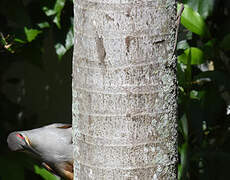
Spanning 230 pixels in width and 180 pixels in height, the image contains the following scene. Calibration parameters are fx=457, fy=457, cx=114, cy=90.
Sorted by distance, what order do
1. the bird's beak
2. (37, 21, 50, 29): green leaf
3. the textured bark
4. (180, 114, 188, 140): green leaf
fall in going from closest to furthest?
Answer: the textured bark → the bird's beak → (180, 114, 188, 140): green leaf → (37, 21, 50, 29): green leaf

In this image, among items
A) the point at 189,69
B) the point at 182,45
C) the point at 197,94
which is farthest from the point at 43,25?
the point at 189,69

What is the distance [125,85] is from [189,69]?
66 centimetres

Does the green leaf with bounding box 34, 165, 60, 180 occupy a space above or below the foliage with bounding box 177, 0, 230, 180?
below

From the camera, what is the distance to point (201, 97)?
2.07 metres

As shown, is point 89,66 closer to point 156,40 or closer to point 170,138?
point 156,40

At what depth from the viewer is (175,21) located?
1.08 metres

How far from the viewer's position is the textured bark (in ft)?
3.31

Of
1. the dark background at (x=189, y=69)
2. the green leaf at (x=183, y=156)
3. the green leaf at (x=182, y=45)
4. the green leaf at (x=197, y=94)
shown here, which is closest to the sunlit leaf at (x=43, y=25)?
the dark background at (x=189, y=69)

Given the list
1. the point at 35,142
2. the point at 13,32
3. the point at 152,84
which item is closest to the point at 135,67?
the point at 152,84

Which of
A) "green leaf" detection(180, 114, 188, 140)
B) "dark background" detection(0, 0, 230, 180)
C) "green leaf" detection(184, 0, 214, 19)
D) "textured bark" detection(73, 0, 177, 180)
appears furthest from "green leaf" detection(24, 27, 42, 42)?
"textured bark" detection(73, 0, 177, 180)

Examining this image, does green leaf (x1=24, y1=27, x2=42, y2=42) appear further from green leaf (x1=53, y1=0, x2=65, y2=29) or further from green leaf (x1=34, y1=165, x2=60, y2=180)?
green leaf (x1=34, y1=165, x2=60, y2=180)

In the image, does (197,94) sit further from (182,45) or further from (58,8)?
(58,8)

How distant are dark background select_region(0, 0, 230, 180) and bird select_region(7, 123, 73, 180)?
0.45 m

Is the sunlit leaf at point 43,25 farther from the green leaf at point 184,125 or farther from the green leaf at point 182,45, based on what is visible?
the green leaf at point 184,125
